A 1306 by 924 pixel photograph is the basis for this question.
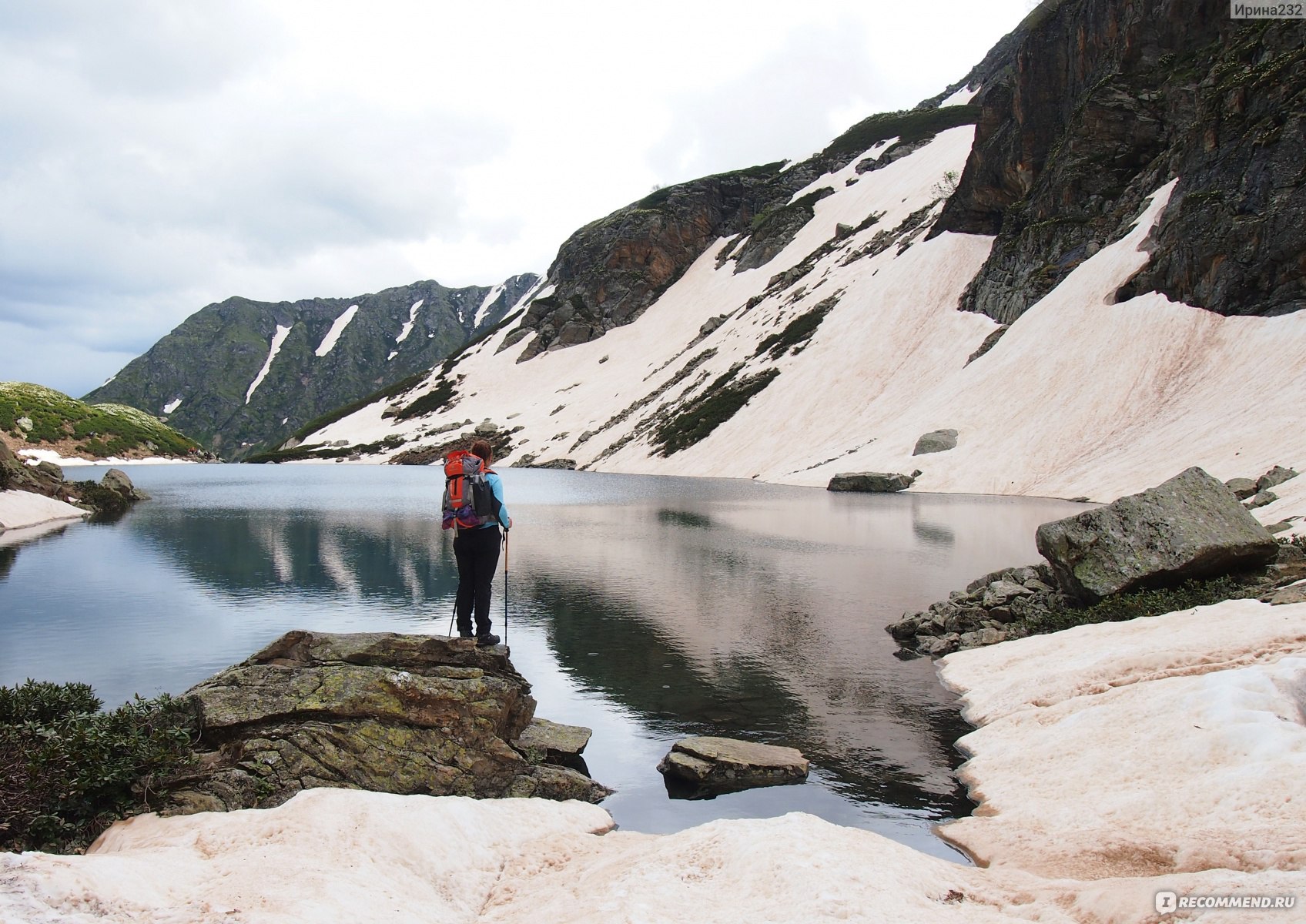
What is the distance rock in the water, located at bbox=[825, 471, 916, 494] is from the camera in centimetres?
5047

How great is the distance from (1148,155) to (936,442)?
3330 cm

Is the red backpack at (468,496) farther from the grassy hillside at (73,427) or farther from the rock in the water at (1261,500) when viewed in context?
the grassy hillside at (73,427)

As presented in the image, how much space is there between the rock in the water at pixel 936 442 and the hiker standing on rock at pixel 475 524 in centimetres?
4667

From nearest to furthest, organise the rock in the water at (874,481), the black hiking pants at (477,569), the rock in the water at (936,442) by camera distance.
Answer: the black hiking pants at (477,569)
the rock in the water at (874,481)
the rock in the water at (936,442)

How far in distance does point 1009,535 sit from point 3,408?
126531 millimetres

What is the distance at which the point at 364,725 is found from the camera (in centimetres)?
941

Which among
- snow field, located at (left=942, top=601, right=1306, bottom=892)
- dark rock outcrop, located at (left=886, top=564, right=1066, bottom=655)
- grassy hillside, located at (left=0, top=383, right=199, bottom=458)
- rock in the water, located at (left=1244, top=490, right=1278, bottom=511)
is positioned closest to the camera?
snow field, located at (left=942, top=601, right=1306, bottom=892)

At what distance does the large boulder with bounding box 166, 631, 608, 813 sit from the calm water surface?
1567 millimetres

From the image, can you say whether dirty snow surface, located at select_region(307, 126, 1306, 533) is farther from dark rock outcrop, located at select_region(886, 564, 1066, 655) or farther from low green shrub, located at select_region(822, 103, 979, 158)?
low green shrub, located at select_region(822, 103, 979, 158)

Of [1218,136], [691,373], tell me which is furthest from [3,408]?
[1218,136]

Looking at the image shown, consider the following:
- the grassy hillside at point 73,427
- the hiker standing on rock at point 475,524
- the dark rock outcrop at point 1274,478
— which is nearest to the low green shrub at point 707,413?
the dark rock outcrop at point 1274,478

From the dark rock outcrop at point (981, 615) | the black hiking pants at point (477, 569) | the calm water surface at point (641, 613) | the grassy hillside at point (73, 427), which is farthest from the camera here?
the grassy hillside at point (73, 427)

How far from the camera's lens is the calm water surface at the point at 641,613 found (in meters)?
11.1

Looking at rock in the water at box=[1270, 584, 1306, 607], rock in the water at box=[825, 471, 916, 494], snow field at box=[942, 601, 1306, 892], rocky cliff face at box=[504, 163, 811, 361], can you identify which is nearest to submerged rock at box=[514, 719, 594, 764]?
snow field at box=[942, 601, 1306, 892]
